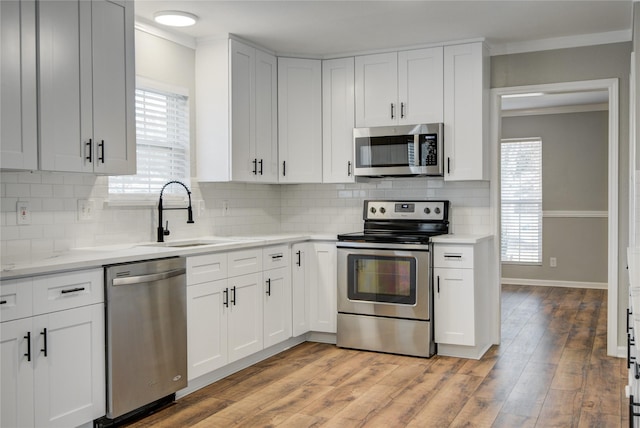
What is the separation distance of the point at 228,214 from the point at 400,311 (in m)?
1.61

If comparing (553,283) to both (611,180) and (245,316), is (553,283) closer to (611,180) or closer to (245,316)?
(611,180)

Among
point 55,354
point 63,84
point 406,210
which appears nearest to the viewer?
point 55,354

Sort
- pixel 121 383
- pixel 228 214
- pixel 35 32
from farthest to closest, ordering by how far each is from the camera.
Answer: pixel 228 214 < pixel 121 383 < pixel 35 32

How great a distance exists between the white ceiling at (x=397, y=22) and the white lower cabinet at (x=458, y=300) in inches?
63.5

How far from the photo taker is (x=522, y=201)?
8195 mm

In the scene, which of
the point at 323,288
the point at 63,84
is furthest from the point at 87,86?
the point at 323,288

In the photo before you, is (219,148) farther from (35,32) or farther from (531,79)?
(531,79)

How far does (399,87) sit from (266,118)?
1.13 metres

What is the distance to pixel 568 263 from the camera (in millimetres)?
7941

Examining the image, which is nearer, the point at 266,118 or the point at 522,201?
the point at 266,118

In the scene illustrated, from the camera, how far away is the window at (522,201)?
26.6 ft

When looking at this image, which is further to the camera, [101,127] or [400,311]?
[400,311]

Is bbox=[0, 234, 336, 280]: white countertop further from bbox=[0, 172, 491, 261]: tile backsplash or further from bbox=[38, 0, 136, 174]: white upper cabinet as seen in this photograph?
bbox=[38, 0, 136, 174]: white upper cabinet

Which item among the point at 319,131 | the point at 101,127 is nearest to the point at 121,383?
the point at 101,127
